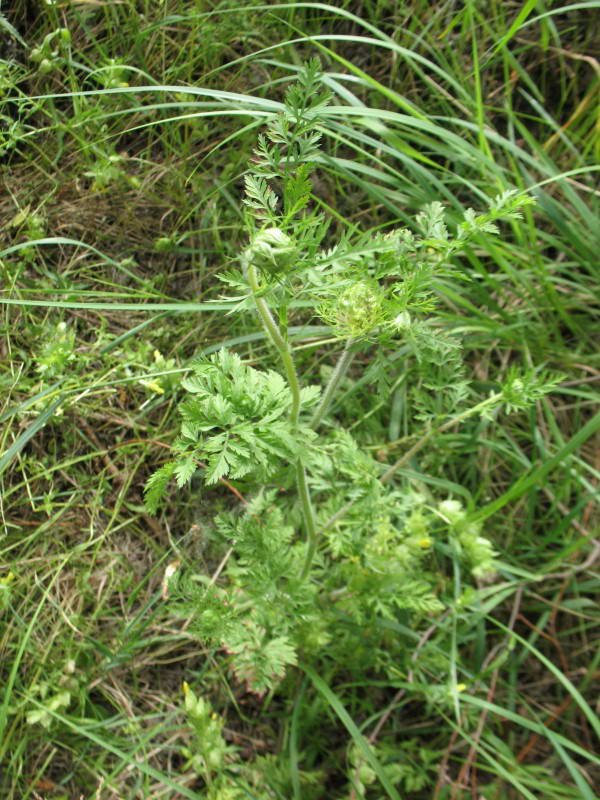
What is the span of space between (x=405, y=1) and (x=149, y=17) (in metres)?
0.91

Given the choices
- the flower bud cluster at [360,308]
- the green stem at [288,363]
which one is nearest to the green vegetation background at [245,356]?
the green stem at [288,363]

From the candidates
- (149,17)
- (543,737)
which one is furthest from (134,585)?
(149,17)

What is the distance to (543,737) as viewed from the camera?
6.95ft

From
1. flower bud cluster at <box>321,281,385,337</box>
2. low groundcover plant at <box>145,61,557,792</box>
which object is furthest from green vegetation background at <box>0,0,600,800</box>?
flower bud cluster at <box>321,281,385,337</box>

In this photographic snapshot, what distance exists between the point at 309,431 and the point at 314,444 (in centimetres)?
41

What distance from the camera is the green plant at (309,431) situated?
1169 millimetres

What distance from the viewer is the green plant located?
3.84ft

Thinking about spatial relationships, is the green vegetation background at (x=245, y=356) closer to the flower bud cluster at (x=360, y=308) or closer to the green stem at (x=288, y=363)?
the green stem at (x=288, y=363)

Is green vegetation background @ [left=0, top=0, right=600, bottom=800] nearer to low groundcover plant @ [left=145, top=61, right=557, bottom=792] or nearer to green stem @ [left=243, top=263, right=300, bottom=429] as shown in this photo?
Answer: low groundcover plant @ [left=145, top=61, right=557, bottom=792]

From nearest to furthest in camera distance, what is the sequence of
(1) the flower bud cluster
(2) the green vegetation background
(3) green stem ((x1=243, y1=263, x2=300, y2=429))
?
(3) green stem ((x1=243, y1=263, x2=300, y2=429)), (1) the flower bud cluster, (2) the green vegetation background

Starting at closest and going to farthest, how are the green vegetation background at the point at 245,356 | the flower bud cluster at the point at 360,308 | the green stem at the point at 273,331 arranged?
the green stem at the point at 273,331 < the flower bud cluster at the point at 360,308 < the green vegetation background at the point at 245,356

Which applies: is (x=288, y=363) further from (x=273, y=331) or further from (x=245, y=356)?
(x=245, y=356)

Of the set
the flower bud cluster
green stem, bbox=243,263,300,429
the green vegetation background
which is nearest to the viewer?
green stem, bbox=243,263,300,429

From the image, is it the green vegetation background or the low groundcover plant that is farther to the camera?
the green vegetation background
